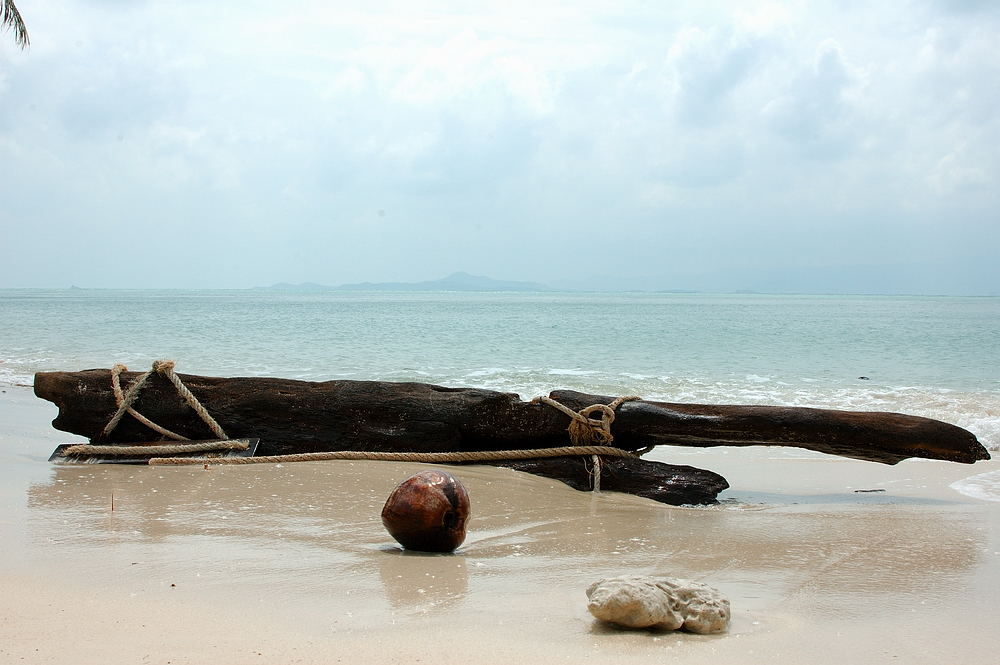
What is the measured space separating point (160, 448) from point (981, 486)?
566cm

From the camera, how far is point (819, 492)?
5797 mm

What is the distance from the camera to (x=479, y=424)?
5.64m

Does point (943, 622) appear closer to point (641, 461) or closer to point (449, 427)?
point (641, 461)

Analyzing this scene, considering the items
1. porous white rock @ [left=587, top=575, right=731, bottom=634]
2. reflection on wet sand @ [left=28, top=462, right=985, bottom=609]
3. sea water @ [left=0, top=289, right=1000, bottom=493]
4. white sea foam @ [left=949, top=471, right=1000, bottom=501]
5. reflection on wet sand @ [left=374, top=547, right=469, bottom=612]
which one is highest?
porous white rock @ [left=587, top=575, right=731, bottom=634]

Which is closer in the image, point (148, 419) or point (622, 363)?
point (148, 419)

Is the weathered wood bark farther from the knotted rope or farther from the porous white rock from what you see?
the porous white rock

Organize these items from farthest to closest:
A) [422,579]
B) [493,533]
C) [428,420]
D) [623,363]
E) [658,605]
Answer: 1. [623,363]
2. [428,420]
3. [493,533]
4. [422,579]
5. [658,605]

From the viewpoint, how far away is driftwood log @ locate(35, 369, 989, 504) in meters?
5.13

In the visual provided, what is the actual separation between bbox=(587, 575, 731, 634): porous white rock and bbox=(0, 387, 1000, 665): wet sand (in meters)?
0.05

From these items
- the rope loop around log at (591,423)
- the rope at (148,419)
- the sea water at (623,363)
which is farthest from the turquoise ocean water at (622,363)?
the rope at (148,419)

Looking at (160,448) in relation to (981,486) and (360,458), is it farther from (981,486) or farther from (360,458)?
(981,486)

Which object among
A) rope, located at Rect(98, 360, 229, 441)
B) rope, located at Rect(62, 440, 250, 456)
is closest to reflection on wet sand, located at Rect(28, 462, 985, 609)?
rope, located at Rect(62, 440, 250, 456)

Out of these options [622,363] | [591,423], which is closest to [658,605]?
[591,423]

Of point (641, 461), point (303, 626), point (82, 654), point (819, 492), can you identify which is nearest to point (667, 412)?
point (641, 461)
